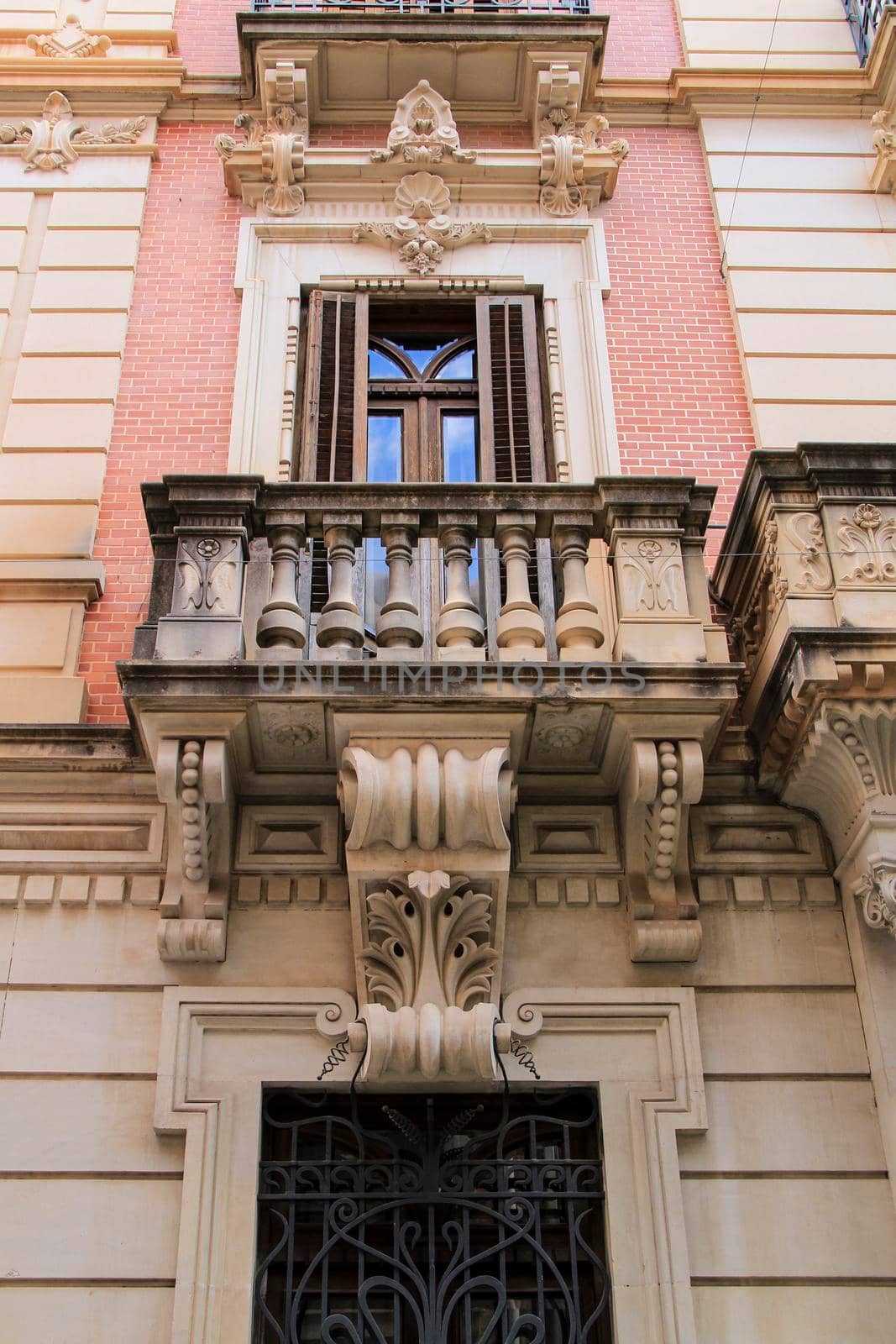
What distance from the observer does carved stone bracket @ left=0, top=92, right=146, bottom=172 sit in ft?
34.1

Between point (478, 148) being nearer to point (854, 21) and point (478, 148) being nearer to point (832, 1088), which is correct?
point (854, 21)

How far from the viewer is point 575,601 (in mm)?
6949

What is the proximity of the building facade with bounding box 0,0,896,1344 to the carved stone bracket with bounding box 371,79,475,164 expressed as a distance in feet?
7.17

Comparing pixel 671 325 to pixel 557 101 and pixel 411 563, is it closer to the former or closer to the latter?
pixel 557 101

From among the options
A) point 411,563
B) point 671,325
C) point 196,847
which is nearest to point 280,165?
point 671,325

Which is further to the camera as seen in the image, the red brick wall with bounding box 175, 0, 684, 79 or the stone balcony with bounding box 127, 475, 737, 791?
the red brick wall with bounding box 175, 0, 684, 79

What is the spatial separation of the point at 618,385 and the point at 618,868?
369 centimetres

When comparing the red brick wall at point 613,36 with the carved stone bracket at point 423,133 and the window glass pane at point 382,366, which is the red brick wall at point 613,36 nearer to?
the carved stone bracket at point 423,133

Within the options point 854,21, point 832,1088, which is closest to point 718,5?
point 854,21

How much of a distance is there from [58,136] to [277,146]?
1.70 metres

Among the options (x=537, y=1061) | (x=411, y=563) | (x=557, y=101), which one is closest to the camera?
(x=537, y=1061)

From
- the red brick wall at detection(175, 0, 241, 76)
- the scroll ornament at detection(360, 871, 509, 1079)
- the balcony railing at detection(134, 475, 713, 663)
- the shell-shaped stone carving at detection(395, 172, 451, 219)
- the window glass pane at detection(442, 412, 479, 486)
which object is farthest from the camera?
the red brick wall at detection(175, 0, 241, 76)

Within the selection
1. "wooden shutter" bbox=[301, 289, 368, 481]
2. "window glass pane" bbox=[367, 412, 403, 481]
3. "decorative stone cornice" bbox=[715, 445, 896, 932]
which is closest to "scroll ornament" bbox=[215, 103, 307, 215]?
"wooden shutter" bbox=[301, 289, 368, 481]

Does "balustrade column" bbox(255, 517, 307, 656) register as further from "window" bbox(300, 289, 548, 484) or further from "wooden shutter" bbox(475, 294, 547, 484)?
"wooden shutter" bbox(475, 294, 547, 484)
